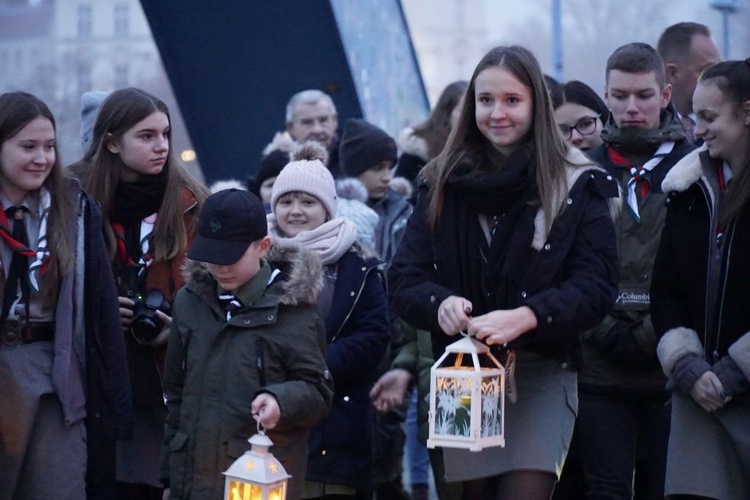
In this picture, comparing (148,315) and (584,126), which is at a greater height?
(584,126)

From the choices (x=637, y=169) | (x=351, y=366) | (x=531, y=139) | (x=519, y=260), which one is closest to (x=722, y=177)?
(x=531, y=139)

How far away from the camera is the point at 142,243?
6500 millimetres

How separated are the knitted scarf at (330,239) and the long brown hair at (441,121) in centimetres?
236

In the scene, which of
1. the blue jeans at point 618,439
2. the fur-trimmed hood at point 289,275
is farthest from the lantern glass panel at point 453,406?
the blue jeans at point 618,439

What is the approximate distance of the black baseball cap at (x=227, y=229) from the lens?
215 inches

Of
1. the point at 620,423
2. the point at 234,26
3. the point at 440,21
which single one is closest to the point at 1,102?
the point at 620,423

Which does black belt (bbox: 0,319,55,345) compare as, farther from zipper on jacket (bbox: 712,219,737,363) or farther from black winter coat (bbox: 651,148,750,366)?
zipper on jacket (bbox: 712,219,737,363)

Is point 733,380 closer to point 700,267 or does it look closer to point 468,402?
point 700,267

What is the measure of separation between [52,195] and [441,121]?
3501 mm

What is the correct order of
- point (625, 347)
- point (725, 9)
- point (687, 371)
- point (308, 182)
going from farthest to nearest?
1. point (725, 9)
2. point (308, 182)
3. point (625, 347)
4. point (687, 371)

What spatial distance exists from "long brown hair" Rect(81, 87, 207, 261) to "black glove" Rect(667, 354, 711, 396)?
238 cm

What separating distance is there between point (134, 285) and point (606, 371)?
7.13 ft

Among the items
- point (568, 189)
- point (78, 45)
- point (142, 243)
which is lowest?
point (142, 243)

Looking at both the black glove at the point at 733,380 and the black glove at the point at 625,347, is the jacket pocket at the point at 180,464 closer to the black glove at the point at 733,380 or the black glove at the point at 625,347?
the black glove at the point at 625,347
